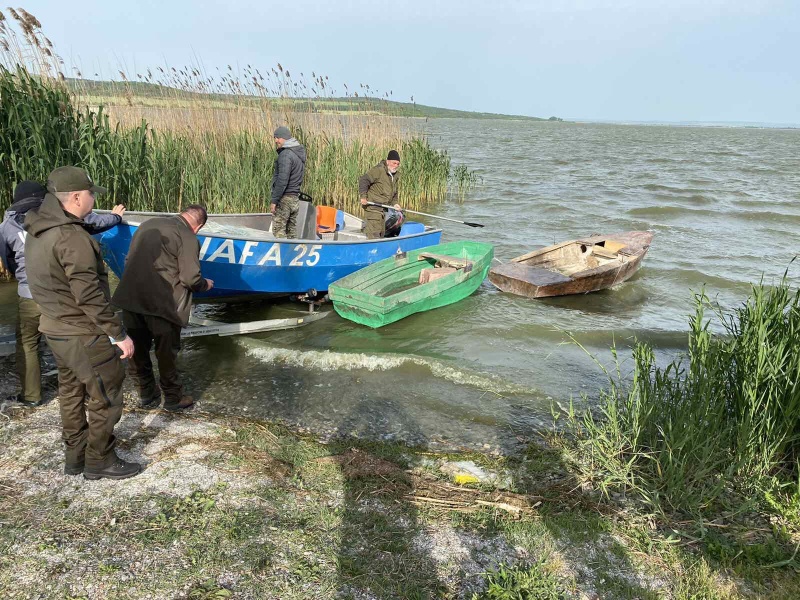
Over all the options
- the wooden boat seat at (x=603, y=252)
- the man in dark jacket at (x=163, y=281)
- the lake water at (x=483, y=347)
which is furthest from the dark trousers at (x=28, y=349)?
the wooden boat seat at (x=603, y=252)

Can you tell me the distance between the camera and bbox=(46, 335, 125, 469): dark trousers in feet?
10.2

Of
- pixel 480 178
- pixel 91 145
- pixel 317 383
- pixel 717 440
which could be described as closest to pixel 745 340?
pixel 717 440

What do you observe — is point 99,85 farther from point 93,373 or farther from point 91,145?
point 93,373

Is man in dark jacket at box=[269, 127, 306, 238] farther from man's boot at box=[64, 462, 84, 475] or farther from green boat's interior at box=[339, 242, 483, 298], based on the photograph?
man's boot at box=[64, 462, 84, 475]

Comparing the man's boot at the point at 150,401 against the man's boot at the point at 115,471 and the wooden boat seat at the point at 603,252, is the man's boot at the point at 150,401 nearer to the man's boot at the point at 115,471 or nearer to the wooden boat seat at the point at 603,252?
the man's boot at the point at 115,471

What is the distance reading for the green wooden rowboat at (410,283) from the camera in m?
6.64

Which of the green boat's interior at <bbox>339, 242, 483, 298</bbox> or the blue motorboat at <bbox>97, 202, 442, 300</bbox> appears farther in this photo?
the green boat's interior at <bbox>339, 242, 483, 298</bbox>

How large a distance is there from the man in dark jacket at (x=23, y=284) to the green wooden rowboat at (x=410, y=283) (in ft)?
9.83

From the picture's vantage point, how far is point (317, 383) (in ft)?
17.8

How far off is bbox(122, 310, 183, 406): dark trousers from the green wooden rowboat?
2519 mm

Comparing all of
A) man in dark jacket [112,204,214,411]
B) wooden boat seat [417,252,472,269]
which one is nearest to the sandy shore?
man in dark jacket [112,204,214,411]

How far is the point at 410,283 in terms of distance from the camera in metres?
8.41

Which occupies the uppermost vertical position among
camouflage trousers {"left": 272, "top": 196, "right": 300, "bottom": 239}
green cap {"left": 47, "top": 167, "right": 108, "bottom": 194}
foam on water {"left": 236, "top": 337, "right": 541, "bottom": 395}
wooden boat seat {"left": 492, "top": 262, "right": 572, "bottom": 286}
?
green cap {"left": 47, "top": 167, "right": 108, "bottom": 194}

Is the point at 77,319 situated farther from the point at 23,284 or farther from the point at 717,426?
the point at 717,426
